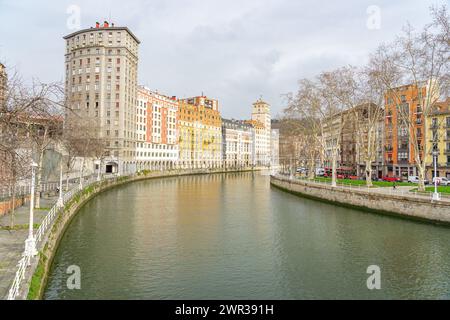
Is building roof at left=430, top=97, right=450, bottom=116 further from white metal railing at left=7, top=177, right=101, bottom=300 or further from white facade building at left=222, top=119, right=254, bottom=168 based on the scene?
white facade building at left=222, top=119, right=254, bottom=168

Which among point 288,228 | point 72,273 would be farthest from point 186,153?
point 72,273

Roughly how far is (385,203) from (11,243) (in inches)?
1397

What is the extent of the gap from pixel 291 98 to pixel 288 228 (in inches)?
1525

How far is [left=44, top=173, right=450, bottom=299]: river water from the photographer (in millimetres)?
17156

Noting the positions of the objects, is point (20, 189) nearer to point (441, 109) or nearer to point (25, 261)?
point (25, 261)

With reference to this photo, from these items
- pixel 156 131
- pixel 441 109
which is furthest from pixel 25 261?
pixel 156 131

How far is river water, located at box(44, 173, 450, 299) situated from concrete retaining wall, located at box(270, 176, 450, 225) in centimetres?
117

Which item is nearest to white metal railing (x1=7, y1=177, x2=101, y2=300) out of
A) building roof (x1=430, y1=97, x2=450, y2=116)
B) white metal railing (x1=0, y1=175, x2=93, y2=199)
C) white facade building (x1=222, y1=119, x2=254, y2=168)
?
white metal railing (x1=0, y1=175, x2=93, y2=199)

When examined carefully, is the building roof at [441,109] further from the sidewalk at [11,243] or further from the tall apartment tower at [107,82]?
the tall apartment tower at [107,82]

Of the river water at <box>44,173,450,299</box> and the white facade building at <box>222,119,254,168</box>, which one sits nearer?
the river water at <box>44,173,450,299</box>

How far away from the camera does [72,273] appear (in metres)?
19.3

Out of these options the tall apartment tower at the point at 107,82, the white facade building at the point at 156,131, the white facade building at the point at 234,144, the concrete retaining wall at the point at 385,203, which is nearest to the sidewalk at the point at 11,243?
the concrete retaining wall at the point at 385,203

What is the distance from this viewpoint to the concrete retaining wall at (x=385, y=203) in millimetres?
31703
